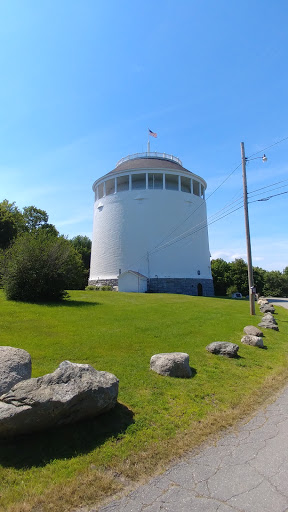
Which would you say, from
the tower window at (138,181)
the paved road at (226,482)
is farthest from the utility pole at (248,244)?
the tower window at (138,181)

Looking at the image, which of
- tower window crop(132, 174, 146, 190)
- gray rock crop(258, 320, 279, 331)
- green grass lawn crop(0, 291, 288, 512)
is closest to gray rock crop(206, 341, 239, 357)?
green grass lawn crop(0, 291, 288, 512)

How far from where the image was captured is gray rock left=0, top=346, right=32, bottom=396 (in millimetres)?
4938

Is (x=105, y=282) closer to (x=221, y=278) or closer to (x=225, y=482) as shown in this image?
(x=221, y=278)

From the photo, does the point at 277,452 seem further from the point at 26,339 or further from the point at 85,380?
the point at 26,339

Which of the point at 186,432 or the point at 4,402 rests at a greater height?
the point at 4,402

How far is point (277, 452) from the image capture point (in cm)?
445

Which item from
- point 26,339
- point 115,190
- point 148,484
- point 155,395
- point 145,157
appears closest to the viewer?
point 148,484

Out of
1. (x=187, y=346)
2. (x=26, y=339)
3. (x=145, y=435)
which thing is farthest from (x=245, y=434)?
(x=26, y=339)

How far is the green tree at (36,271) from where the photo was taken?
1722 cm

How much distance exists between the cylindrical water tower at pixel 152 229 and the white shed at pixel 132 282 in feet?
3.83

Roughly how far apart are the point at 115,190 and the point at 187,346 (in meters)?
35.7

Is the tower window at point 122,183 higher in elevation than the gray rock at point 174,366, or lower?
higher

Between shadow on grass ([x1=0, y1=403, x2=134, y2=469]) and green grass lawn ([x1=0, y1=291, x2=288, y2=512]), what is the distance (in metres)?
0.01

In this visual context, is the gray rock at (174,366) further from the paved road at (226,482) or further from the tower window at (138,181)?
the tower window at (138,181)
